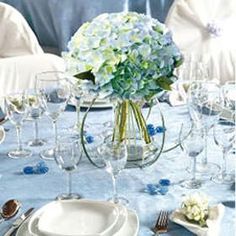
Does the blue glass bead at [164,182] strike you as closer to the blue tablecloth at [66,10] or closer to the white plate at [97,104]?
the white plate at [97,104]

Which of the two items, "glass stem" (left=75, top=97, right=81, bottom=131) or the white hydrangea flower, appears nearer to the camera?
the white hydrangea flower

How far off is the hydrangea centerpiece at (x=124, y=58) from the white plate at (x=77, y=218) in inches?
11.1

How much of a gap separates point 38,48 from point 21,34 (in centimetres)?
11

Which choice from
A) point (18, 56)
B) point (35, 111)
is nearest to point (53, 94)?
point (35, 111)

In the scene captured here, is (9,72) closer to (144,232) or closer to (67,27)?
(67,27)

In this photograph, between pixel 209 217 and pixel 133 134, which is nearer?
pixel 209 217

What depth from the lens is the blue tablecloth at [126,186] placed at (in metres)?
1.13

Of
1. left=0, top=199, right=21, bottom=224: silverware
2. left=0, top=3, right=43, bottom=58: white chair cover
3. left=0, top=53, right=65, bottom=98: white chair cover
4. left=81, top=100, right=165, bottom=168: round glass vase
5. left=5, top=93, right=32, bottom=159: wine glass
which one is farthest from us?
left=0, top=3, right=43, bottom=58: white chair cover

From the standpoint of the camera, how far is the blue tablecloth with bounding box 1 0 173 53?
2.81 metres

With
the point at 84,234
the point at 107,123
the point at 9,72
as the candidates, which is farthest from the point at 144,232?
the point at 9,72

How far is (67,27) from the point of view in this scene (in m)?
2.85

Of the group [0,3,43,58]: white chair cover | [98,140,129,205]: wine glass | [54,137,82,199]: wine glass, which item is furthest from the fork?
[0,3,43,58]: white chair cover

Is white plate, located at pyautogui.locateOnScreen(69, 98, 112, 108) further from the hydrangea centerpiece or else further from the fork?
the fork

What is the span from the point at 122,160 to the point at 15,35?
1.77 metres
